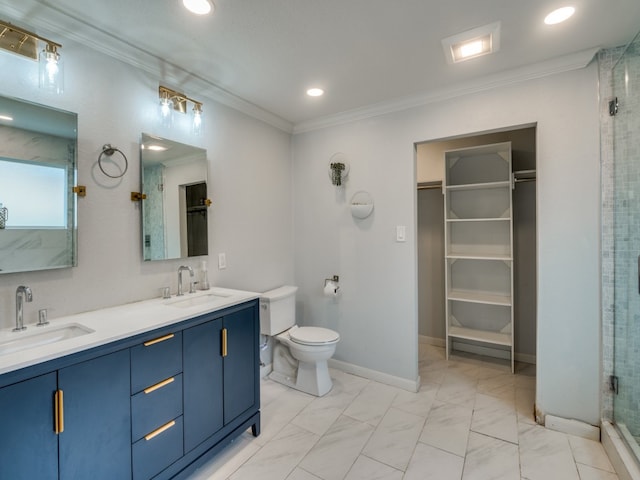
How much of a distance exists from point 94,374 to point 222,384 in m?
0.72

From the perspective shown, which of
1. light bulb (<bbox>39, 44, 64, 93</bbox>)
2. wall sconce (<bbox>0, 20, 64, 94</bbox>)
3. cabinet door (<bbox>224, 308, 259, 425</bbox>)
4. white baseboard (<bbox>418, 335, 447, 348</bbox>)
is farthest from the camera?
white baseboard (<bbox>418, 335, 447, 348</bbox>)

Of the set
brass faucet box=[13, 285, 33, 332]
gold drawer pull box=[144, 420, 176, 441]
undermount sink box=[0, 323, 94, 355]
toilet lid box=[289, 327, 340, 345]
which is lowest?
gold drawer pull box=[144, 420, 176, 441]

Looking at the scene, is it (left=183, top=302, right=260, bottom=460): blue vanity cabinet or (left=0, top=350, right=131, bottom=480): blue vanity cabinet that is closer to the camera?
(left=0, top=350, right=131, bottom=480): blue vanity cabinet

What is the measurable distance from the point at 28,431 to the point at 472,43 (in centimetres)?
275

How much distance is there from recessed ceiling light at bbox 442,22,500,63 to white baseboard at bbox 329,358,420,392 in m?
2.42

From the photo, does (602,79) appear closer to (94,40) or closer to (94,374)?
(94,40)

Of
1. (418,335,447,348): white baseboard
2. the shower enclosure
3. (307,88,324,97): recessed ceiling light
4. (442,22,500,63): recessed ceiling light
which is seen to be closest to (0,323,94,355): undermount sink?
(307,88,324,97): recessed ceiling light

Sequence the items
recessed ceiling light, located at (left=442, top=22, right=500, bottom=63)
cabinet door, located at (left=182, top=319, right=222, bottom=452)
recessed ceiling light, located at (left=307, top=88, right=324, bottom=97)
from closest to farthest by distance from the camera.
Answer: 1. cabinet door, located at (left=182, top=319, right=222, bottom=452)
2. recessed ceiling light, located at (left=442, top=22, right=500, bottom=63)
3. recessed ceiling light, located at (left=307, top=88, right=324, bottom=97)

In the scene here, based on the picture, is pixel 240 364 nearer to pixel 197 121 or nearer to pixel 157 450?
pixel 157 450

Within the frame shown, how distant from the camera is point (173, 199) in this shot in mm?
2092

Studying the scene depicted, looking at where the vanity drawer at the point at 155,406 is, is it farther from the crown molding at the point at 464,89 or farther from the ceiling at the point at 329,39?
the crown molding at the point at 464,89

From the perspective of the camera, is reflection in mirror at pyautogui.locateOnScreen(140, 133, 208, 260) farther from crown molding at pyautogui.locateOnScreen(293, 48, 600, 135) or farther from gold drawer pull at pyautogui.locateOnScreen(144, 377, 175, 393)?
crown molding at pyautogui.locateOnScreen(293, 48, 600, 135)

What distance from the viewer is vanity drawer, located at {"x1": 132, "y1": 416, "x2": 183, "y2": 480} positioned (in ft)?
4.47

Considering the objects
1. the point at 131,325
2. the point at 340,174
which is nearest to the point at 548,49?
the point at 340,174
